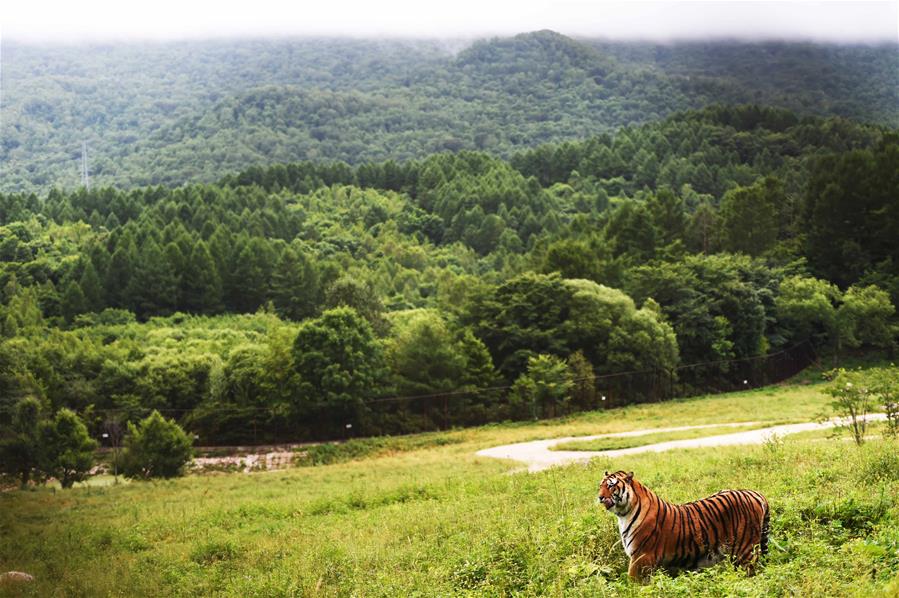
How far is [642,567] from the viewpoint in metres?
7.84

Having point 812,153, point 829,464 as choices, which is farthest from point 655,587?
point 812,153

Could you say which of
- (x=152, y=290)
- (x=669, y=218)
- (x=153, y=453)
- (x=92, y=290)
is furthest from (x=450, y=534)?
(x=92, y=290)

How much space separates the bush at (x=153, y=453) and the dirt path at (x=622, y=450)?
11.7m

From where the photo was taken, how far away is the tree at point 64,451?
2975 centimetres

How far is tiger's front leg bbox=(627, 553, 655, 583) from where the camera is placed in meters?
7.83

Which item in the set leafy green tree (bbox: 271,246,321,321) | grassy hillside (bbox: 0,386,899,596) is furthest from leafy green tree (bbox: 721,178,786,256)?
grassy hillside (bbox: 0,386,899,596)

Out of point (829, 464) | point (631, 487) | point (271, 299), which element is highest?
point (631, 487)

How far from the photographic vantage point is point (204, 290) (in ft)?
244

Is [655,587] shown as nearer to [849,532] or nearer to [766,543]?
[766,543]

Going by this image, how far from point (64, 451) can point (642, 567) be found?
2703 cm

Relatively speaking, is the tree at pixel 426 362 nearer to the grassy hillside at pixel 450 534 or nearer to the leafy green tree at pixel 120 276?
the grassy hillside at pixel 450 534

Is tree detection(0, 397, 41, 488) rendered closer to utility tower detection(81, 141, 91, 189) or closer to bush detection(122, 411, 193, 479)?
bush detection(122, 411, 193, 479)

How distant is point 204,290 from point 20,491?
49.6 m

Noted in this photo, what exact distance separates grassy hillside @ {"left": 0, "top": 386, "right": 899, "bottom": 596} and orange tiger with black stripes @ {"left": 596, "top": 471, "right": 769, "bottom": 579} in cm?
27
